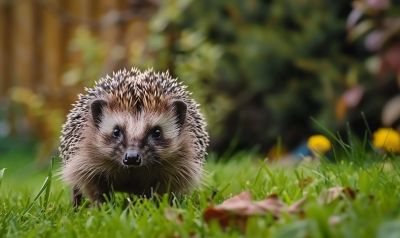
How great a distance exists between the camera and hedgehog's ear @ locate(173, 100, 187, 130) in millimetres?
4621

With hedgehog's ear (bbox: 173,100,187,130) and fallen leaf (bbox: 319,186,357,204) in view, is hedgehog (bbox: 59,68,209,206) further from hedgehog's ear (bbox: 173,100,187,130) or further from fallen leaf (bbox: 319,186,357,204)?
fallen leaf (bbox: 319,186,357,204)

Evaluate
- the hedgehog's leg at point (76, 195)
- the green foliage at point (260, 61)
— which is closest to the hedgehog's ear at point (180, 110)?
the hedgehog's leg at point (76, 195)

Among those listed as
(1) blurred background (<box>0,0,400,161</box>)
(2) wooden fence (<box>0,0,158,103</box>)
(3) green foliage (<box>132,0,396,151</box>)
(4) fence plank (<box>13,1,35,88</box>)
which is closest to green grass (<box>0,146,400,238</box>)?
(1) blurred background (<box>0,0,400,161</box>)

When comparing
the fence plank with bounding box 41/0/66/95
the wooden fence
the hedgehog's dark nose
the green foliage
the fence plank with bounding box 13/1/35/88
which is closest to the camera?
the hedgehog's dark nose

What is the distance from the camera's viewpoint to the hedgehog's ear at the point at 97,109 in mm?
4574

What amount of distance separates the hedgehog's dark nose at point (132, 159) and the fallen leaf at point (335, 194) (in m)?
1.27

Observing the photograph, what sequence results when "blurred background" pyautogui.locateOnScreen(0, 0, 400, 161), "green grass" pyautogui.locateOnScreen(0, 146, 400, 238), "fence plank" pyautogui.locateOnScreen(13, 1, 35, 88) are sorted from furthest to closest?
1. "fence plank" pyautogui.locateOnScreen(13, 1, 35, 88)
2. "blurred background" pyautogui.locateOnScreen(0, 0, 400, 161)
3. "green grass" pyautogui.locateOnScreen(0, 146, 400, 238)

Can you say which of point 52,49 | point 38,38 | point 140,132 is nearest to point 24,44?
point 38,38

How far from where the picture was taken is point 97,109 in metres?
4.59

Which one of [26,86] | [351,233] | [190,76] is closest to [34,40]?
[26,86]

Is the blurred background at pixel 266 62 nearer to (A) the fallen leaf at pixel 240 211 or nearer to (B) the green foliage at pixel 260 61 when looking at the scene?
(B) the green foliage at pixel 260 61

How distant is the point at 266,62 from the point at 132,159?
4.70 metres

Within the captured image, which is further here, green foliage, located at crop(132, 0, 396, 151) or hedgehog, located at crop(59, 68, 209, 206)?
green foliage, located at crop(132, 0, 396, 151)

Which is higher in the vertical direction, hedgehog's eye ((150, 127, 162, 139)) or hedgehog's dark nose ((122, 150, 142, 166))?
hedgehog's eye ((150, 127, 162, 139))
